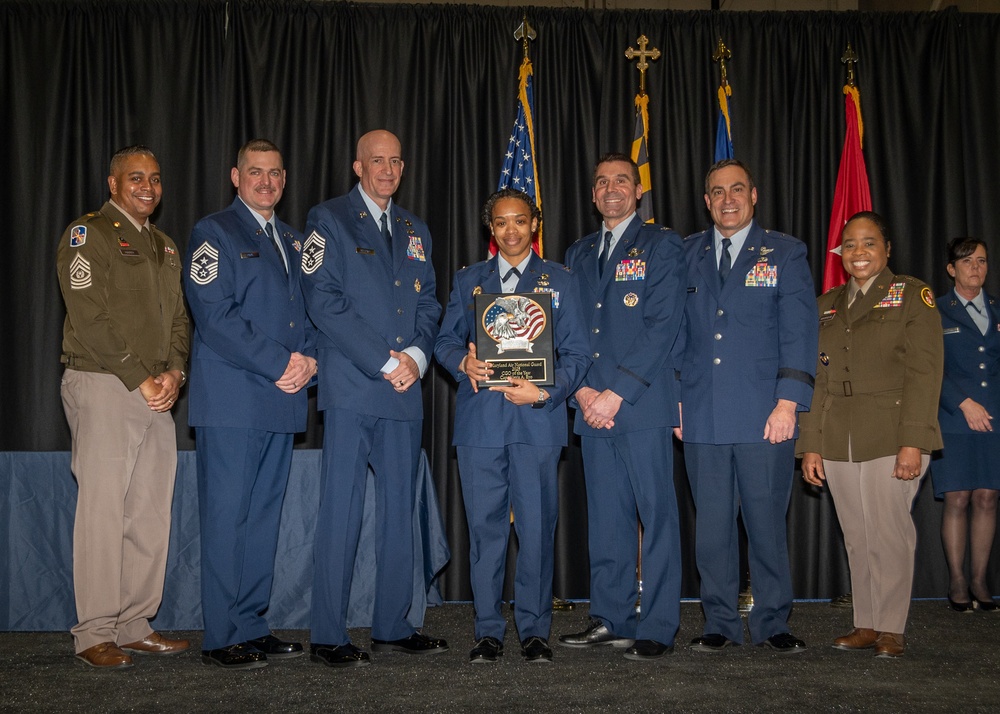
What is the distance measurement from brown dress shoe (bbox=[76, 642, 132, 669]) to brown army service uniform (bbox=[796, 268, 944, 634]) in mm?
3091

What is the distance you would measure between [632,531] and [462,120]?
10.1 ft

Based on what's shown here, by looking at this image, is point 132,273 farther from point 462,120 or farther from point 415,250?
point 462,120

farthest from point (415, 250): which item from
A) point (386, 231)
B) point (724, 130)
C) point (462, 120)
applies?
point (724, 130)

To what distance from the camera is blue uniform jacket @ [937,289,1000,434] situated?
5.02 m

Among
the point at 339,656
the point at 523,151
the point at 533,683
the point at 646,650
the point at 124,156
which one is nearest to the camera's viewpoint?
the point at 533,683

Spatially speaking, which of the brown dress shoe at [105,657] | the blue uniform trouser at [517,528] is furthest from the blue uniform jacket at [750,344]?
the brown dress shoe at [105,657]

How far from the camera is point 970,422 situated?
4.95 meters

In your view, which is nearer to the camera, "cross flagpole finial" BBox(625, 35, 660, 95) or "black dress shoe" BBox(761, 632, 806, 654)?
"black dress shoe" BBox(761, 632, 806, 654)

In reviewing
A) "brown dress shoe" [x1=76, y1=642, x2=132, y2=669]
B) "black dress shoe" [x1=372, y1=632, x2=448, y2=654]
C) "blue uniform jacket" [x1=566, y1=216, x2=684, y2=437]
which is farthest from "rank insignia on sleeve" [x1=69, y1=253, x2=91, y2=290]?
"blue uniform jacket" [x1=566, y1=216, x2=684, y2=437]

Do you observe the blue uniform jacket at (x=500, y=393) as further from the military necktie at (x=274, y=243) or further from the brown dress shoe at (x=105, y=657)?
the brown dress shoe at (x=105, y=657)

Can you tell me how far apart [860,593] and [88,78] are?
17.8 feet

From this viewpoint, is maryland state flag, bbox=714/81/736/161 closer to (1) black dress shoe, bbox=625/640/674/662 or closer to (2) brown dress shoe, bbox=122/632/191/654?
(1) black dress shoe, bbox=625/640/674/662

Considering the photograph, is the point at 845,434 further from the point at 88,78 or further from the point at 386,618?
the point at 88,78

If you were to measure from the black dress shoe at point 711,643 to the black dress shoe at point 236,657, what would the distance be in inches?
71.8
